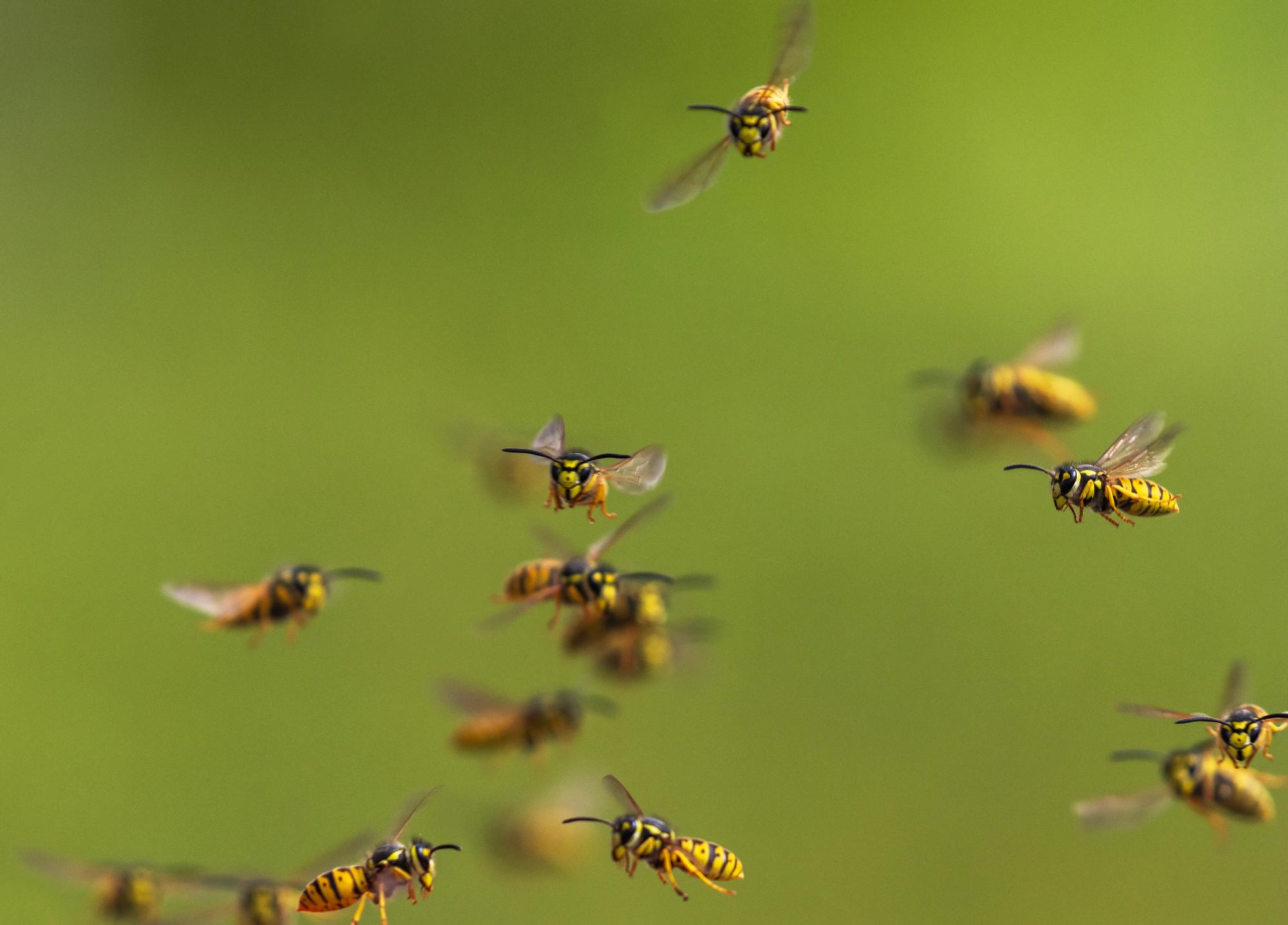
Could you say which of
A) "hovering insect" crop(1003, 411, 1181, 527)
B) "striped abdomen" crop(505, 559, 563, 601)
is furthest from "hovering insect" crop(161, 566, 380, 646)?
"hovering insect" crop(1003, 411, 1181, 527)

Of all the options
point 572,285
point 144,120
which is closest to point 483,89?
point 572,285

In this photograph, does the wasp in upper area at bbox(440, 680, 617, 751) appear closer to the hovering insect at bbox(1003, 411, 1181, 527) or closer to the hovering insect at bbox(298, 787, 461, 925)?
the hovering insect at bbox(298, 787, 461, 925)

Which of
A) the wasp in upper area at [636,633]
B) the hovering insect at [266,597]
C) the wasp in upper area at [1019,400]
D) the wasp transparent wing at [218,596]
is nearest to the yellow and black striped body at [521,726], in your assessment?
the wasp in upper area at [636,633]

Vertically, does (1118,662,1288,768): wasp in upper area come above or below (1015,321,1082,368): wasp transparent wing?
below

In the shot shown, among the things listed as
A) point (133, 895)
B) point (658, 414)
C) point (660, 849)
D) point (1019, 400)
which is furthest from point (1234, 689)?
point (658, 414)

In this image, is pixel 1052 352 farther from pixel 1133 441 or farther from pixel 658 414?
pixel 658 414

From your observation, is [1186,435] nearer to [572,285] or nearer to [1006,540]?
[1006,540]

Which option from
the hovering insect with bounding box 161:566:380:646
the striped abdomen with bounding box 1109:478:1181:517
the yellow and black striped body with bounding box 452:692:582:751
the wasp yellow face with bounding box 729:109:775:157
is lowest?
the striped abdomen with bounding box 1109:478:1181:517
